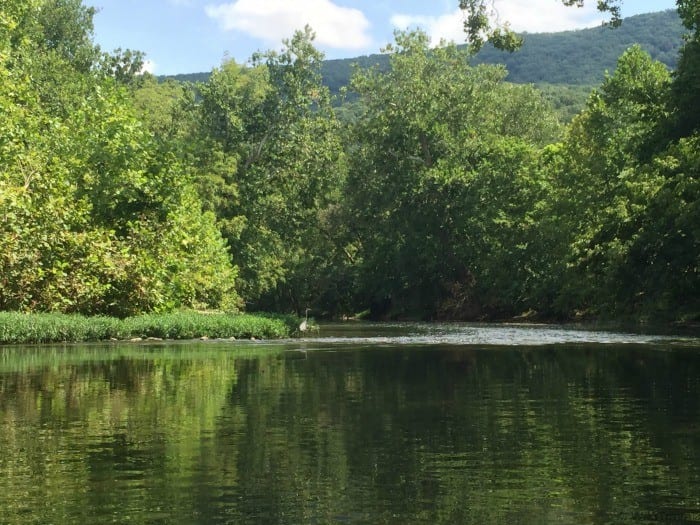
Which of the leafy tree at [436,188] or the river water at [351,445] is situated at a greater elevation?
the leafy tree at [436,188]

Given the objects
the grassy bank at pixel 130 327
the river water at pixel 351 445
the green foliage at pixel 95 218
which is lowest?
the grassy bank at pixel 130 327

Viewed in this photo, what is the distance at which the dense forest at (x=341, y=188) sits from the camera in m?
51.1

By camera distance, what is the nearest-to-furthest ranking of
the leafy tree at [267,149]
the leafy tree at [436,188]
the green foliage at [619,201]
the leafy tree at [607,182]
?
1. the green foliage at [619,201]
2. the leafy tree at [607,182]
3. the leafy tree at [267,149]
4. the leafy tree at [436,188]

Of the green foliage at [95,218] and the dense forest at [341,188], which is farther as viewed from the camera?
the dense forest at [341,188]

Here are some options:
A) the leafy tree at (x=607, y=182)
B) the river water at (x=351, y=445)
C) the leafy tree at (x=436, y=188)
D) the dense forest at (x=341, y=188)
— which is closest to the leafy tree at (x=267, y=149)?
the dense forest at (x=341, y=188)

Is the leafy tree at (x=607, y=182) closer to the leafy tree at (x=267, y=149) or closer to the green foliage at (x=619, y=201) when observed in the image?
the green foliage at (x=619, y=201)

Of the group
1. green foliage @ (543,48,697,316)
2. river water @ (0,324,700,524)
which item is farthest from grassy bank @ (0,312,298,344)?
green foliage @ (543,48,697,316)

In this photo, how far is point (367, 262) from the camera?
100938 mm

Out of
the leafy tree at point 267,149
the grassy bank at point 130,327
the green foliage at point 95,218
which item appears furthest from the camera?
the leafy tree at point 267,149

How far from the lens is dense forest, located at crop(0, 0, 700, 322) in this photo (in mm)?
51125

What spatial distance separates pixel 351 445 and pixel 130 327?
36.7m

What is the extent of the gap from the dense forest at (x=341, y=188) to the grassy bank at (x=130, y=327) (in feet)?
7.92

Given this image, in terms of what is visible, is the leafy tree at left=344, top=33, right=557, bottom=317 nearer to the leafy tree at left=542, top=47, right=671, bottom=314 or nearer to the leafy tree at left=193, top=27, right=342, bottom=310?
the leafy tree at left=542, top=47, right=671, bottom=314

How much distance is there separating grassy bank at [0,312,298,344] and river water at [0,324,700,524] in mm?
16158
